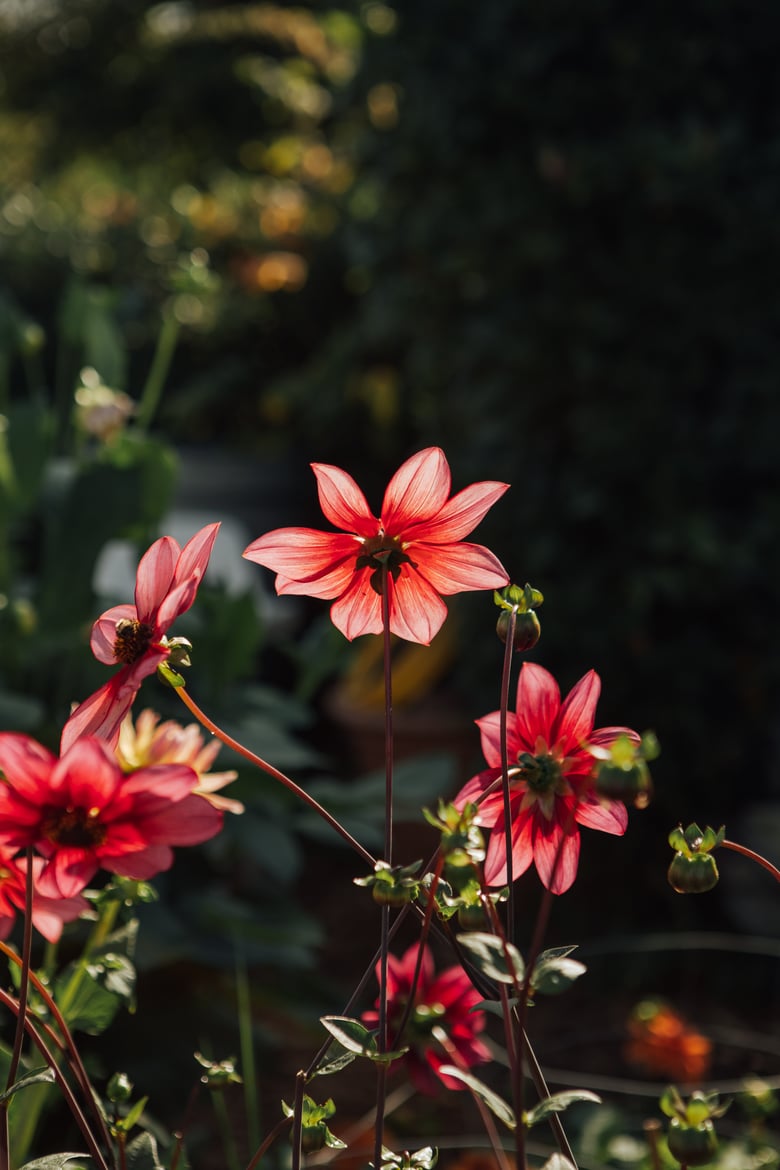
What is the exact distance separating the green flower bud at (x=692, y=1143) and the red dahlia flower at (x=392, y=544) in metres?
0.18

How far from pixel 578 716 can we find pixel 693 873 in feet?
0.29

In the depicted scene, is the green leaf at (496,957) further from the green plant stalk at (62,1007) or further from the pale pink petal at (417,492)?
the green plant stalk at (62,1007)

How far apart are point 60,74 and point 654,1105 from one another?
7479 millimetres

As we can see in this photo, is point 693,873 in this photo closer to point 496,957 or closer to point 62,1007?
point 496,957

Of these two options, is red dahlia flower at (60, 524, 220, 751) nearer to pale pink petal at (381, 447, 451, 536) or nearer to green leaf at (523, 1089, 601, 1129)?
pale pink petal at (381, 447, 451, 536)

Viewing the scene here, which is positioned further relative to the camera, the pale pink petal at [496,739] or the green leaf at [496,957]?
the pale pink petal at [496,739]

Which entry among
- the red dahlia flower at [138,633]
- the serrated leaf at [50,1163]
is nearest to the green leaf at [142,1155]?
the serrated leaf at [50,1163]

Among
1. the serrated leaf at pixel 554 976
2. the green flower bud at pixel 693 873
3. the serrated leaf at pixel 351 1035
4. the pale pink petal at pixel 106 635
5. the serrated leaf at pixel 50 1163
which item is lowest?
the serrated leaf at pixel 50 1163

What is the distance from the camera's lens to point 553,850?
44 centimetres

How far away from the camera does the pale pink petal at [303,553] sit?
44cm

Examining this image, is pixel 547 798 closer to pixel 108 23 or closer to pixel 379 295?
pixel 379 295

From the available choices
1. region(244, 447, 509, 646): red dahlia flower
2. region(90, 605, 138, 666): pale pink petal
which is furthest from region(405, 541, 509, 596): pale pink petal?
region(90, 605, 138, 666): pale pink petal

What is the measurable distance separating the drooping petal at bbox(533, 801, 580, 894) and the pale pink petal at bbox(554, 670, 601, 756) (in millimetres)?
26

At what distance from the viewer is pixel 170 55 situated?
7.34 meters
